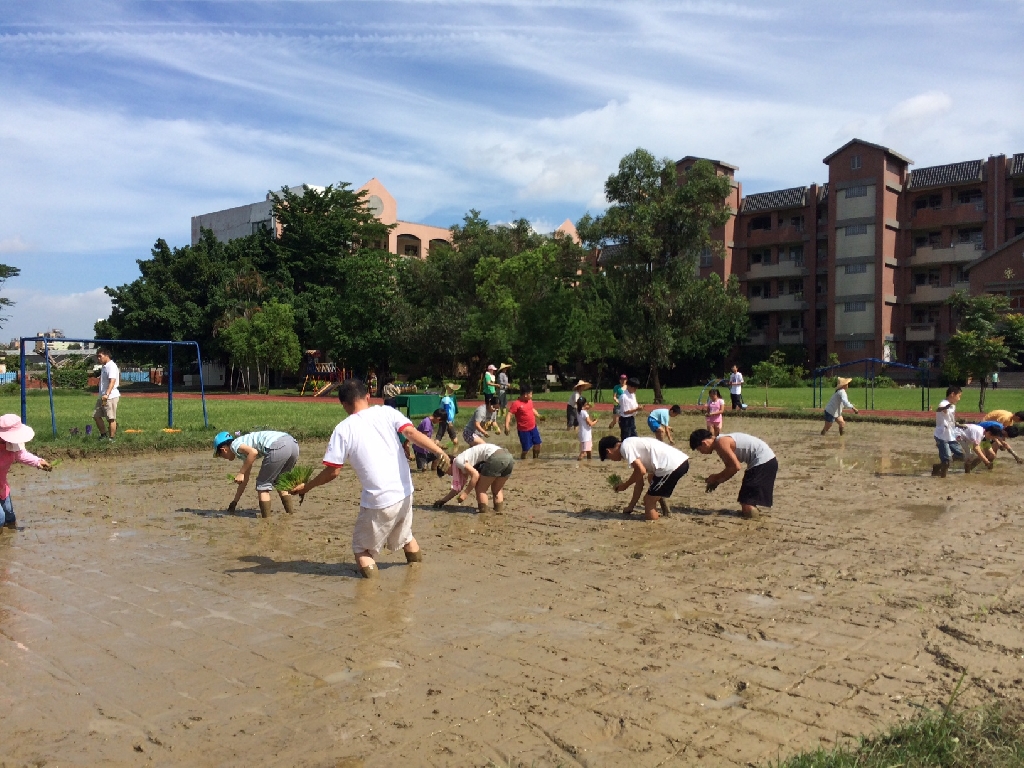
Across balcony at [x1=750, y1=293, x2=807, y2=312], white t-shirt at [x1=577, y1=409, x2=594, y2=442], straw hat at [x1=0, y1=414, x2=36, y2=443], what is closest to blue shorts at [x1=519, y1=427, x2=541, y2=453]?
white t-shirt at [x1=577, y1=409, x2=594, y2=442]

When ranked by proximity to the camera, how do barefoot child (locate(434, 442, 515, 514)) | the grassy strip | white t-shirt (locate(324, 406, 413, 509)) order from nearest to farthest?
the grassy strip → white t-shirt (locate(324, 406, 413, 509)) → barefoot child (locate(434, 442, 515, 514))

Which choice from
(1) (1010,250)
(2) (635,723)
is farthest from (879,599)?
(1) (1010,250)

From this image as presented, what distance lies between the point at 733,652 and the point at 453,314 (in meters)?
37.4

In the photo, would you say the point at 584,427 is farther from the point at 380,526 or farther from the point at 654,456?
the point at 380,526

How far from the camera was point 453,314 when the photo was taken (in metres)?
42.2

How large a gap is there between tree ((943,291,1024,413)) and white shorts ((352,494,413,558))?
81.6 ft

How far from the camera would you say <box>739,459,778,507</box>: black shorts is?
395 inches

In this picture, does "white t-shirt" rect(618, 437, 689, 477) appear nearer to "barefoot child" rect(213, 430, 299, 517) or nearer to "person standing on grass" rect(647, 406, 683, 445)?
"barefoot child" rect(213, 430, 299, 517)

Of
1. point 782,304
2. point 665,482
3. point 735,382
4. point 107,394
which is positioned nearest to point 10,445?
point 665,482

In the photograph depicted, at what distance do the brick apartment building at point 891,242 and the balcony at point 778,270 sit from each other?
14 centimetres

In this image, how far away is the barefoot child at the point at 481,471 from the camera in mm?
10422

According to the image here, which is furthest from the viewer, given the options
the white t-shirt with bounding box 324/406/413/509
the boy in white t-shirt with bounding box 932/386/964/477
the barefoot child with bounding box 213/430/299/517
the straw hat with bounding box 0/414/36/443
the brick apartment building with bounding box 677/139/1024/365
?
the brick apartment building with bounding box 677/139/1024/365

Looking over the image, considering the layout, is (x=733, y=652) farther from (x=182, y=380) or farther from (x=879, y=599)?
(x=182, y=380)

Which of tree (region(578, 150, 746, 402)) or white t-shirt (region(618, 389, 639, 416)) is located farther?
tree (region(578, 150, 746, 402))
